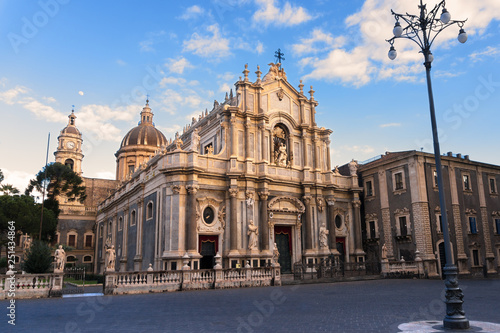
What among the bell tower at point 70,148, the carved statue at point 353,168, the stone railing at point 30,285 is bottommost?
the stone railing at point 30,285

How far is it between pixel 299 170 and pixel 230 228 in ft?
28.4

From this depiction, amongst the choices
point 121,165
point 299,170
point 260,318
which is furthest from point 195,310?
point 121,165

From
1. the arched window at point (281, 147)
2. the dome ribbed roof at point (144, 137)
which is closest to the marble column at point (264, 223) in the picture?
the arched window at point (281, 147)

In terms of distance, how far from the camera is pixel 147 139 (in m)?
65.6

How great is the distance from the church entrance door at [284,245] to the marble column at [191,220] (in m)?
7.62

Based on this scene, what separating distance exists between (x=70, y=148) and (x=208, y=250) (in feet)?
151

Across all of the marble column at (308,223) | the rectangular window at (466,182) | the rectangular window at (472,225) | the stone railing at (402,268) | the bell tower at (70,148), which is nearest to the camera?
the stone railing at (402,268)

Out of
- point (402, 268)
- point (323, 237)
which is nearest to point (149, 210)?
point (323, 237)

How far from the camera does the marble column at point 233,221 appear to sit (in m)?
29.7

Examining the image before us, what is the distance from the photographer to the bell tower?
6512 cm

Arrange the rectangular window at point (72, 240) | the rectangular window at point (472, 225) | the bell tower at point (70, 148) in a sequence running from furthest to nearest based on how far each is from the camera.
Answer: the bell tower at point (70, 148) → the rectangular window at point (72, 240) → the rectangular window at point (472, 225)

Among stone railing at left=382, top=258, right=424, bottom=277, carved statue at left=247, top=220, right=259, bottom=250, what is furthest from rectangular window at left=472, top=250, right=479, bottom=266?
carved statue at left=247, top=220, right=259, bottom=250

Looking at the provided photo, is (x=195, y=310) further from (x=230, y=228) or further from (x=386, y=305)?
(x=230, y=228)

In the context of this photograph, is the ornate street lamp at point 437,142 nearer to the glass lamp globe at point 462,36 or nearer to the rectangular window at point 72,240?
the glass lamp globe at point 462,36
